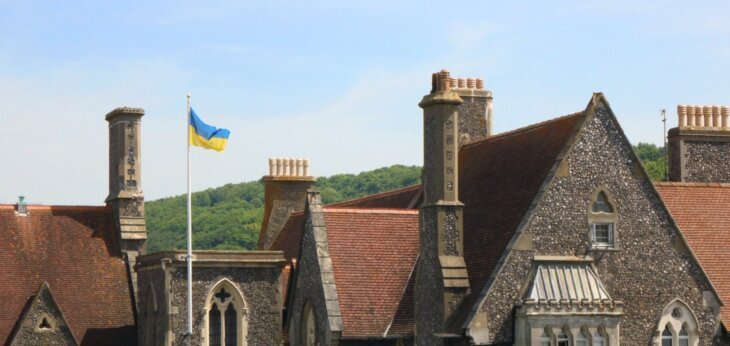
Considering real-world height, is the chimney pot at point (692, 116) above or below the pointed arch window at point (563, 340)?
above

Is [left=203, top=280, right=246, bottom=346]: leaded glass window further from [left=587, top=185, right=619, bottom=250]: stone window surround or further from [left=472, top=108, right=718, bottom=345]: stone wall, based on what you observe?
[left=587, top=185, right=619, bottom=250]: stone window surround

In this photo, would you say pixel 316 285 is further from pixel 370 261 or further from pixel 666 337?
pixel 666 337

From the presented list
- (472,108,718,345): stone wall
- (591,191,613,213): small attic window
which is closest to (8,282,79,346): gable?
(472,108,718,345): stone wall

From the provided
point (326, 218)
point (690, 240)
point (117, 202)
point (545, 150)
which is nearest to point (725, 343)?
point (690, 240)

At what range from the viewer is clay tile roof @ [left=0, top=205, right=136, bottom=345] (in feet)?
185

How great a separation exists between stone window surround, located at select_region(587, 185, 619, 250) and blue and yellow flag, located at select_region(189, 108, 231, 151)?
11779 mm

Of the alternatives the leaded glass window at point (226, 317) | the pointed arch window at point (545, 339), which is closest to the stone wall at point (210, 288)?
the leaded glass window at point (226, 317)

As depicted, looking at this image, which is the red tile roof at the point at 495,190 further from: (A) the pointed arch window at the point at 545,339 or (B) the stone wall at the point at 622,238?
(A) the pointed arch window at the point at 545,339

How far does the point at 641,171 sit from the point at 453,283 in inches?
250

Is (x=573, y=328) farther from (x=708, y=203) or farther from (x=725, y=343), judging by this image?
(x=708, y=203)

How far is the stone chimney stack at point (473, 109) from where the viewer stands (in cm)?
6162

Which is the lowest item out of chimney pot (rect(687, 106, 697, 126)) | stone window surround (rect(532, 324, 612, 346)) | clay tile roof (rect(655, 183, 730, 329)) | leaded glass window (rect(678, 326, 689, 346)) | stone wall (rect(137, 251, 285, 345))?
leaded glass window (rect(678, 326, 689, 346))

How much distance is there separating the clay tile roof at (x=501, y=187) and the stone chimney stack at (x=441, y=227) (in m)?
0.54

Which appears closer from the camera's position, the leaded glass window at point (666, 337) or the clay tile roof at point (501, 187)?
the clay tile roof at point (501, 187)
